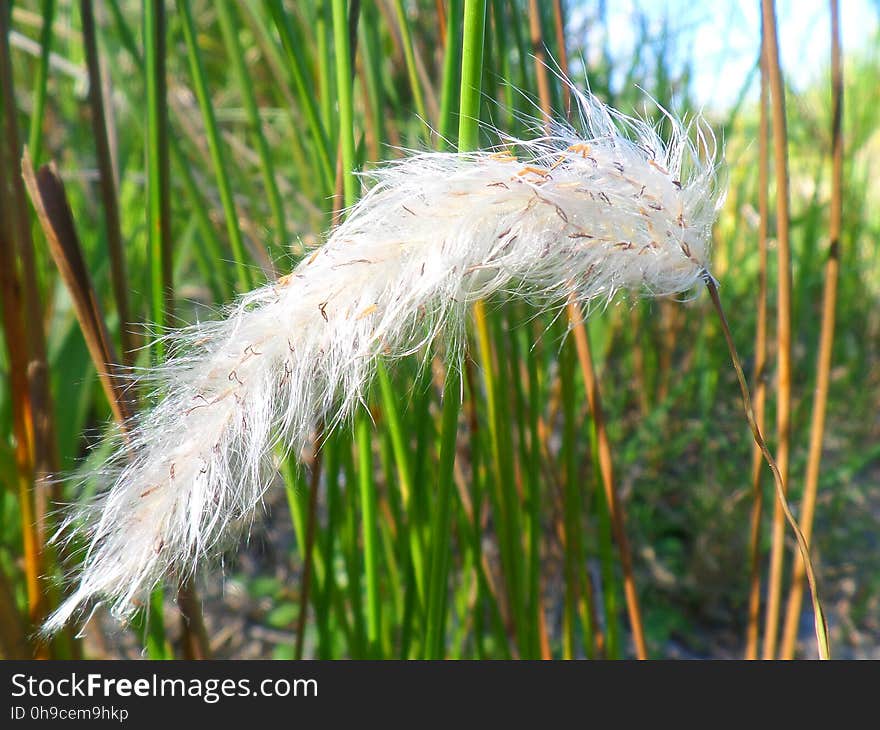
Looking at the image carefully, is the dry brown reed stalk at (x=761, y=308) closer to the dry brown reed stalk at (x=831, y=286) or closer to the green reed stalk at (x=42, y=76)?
the dry brown reed stalk at (x=831, y=286)

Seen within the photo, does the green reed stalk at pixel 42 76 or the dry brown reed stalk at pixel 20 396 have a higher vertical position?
the green reed stalk at pixel 42 76

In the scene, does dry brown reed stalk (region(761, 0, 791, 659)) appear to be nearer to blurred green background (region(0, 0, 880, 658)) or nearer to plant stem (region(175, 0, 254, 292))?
blurred green background (region(0, 0, 880, 658))

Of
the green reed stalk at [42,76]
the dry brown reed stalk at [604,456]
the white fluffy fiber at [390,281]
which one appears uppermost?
the green reed stalk at [42,76]

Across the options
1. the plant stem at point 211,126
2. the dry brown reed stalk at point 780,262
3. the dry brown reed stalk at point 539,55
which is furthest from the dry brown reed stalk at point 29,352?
the dry brown reed stalk at point 780,262

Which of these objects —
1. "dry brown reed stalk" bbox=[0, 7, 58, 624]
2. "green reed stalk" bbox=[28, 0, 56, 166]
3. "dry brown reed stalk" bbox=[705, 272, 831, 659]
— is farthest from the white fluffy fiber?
"green reed stalk" bbox=[28, 0, 56, 166]

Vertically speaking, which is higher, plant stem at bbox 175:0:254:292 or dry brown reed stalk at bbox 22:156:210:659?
plant stem at bbox 175:0:254:292

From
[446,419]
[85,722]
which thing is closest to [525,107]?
[446,419]

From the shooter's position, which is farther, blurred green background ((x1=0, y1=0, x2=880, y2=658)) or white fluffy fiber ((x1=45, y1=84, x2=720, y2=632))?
blurred green background ((x1=0, y1=0, x2=880, y2=658))
